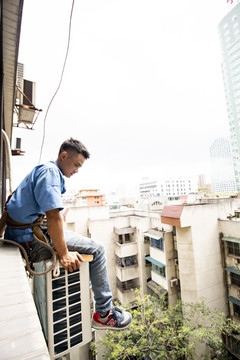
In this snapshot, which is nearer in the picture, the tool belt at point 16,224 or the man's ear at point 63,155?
the tool belt at point 16,224

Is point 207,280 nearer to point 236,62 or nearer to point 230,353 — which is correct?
point 230,353

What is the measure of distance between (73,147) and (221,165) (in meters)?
128

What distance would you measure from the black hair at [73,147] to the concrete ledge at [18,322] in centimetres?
140

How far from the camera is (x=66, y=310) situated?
7.34 ft

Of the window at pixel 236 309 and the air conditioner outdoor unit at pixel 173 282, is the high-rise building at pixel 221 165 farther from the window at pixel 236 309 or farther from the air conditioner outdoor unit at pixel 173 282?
the air conditioner outdoor unit at pixel 173 282

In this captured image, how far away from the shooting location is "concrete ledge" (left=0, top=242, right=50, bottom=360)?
585mm

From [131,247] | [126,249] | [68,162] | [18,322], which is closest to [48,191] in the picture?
[68,162]

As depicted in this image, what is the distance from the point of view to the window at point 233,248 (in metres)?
9.47

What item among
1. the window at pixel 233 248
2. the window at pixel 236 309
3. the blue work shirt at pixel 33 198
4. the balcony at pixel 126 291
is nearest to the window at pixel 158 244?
the window at pixel 233 248

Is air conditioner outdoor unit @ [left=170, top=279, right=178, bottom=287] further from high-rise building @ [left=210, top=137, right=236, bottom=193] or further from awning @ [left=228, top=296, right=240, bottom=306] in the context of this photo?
high-rise building @ [left=210, top=137, right=236, bottom=193]

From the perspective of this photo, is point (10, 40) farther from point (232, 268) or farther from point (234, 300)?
point (234, 300)

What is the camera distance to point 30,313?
812 millimetres

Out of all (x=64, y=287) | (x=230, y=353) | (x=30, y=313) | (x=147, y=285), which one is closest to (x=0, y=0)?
(x=30, y=313)

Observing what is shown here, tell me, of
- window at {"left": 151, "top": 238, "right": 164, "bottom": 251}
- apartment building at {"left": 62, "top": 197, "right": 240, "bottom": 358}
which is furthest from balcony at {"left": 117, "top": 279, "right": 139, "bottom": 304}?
window at {"left": 151, "top": 238, "right": 164, "bottom": 251}
